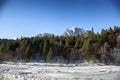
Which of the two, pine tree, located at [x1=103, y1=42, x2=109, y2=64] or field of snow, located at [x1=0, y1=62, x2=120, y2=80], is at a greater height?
pine tree, located at [x1=103, y1=42, x2=109, y2=64]

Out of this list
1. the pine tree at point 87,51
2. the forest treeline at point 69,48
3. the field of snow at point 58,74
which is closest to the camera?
the field of snow at point 58,74

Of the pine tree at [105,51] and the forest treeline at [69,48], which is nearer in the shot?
the pine tree at [105,51]

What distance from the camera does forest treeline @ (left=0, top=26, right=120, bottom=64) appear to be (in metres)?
64.9

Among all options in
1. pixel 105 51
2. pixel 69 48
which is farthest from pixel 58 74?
pixel 69 48

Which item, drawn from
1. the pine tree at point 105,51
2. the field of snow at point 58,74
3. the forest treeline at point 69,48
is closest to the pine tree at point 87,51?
the forest treeline at point 69,48

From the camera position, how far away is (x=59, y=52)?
234 ft

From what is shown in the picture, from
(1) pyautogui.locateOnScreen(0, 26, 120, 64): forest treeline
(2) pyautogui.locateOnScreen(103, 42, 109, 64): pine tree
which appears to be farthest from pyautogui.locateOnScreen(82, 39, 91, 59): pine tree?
(2) pyautogui.locateOnScreen(103, 42, 109, 64): pine tree

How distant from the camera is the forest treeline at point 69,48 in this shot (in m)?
64.9

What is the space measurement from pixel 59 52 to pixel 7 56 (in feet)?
53.4

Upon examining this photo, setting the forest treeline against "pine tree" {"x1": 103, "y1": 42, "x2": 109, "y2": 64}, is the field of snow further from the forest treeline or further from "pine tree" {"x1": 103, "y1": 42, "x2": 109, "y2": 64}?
the forest treeline

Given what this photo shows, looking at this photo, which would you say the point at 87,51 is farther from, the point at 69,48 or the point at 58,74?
the point at 58,74

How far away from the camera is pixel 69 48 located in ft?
235

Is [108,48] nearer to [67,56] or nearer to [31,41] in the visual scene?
[67,56]

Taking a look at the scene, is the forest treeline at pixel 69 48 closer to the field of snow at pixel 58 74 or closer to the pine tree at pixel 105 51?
the pine tree at pixel 105 51
